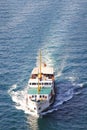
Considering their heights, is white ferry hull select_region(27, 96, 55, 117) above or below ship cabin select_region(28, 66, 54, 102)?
below

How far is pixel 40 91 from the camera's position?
16350 centimetres

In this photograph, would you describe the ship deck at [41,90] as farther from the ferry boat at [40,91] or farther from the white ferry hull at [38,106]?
the white ferry hull at [38,106]

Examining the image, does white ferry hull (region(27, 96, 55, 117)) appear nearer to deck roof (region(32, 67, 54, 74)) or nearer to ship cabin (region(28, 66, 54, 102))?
ship cabin (region(28, 66, 54, 102))

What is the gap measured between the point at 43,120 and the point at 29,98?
937 centimetres

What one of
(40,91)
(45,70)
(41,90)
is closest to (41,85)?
(41,90)

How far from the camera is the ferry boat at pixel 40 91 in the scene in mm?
160250

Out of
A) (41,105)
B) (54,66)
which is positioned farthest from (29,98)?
(54,66)

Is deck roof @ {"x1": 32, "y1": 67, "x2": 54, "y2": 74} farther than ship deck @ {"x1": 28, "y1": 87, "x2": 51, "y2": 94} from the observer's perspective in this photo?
Yes

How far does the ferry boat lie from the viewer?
526ft

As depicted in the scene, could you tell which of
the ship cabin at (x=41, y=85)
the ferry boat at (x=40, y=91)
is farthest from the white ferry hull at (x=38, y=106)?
the ship cabin at (x=41, y=85)

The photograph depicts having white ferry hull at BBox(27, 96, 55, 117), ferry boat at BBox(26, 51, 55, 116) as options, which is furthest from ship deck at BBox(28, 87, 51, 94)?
white ferry hull at BBox(27, 96, 55, 117)

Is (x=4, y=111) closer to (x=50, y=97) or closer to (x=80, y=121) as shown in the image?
(x=50, y=97)

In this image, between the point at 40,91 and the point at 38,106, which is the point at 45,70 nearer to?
the point at 40,91

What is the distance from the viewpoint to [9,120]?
520 feet
